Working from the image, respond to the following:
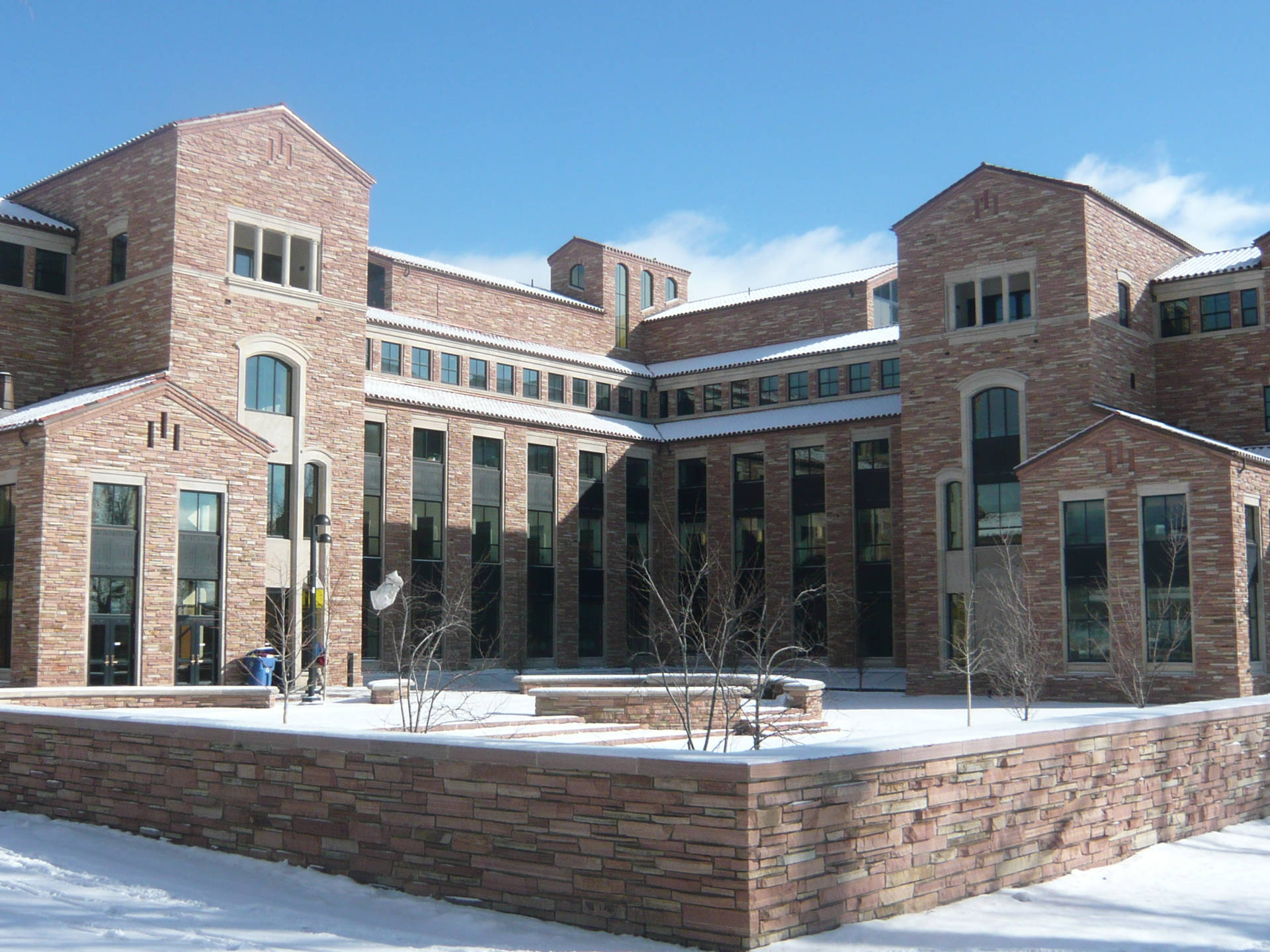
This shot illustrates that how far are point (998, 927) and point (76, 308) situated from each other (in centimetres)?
3190

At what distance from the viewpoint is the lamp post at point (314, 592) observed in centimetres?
2966

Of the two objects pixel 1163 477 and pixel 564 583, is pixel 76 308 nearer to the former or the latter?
pixel 564 583

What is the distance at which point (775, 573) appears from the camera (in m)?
46.5

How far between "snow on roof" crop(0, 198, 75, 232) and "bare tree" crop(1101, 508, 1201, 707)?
29.1 metres

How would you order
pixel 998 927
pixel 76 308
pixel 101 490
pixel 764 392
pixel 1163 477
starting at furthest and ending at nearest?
pixel 764 392 → pixel 76 308 → pixel 1163 477 → pixel 101 490 → pixel 998 927

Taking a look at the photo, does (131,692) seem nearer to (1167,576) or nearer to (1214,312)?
(1167,576)

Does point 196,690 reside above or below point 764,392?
below

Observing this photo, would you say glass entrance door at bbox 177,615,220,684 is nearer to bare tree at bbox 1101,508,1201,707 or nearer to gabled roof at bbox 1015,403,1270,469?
gabled roof at bbox 1015,403,1270,469

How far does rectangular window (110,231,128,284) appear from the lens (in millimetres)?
33969

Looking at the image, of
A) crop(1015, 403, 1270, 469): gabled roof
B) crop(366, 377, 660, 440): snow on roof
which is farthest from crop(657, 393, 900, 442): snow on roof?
crop(1015, 403, 1270, 469): gabled roof

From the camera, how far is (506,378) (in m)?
48.2

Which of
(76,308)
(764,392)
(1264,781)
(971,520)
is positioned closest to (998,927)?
(1264,781)

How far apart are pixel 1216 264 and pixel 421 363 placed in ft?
85.7

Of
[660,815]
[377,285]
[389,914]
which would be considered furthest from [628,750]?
[377,285]
